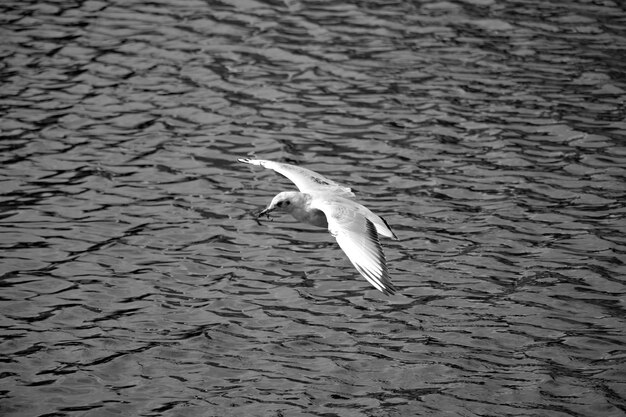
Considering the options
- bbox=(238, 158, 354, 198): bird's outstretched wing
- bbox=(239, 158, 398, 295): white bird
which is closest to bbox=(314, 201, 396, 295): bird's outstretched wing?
bbox=(239, 158, 398, 295): white bird

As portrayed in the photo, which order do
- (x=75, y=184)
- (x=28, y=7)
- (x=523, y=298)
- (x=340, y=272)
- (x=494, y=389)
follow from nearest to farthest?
(x=494, y=389)
(x=523, y=298)
(x=340, y=272)
(x=75, y=184)
(x=28, y=7)

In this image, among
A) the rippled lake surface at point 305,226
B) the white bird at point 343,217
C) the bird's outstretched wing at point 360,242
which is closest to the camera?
the bird's outstretched wing at point 360,242

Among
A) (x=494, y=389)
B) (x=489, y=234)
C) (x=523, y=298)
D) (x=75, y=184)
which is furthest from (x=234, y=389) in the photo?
(x=75, y=184)

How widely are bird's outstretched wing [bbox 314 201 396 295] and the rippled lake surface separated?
106 centimetres

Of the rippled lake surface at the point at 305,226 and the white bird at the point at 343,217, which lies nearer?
the white bird at the point at 343,217

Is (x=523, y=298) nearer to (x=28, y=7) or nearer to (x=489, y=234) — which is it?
(x=489, y=234)

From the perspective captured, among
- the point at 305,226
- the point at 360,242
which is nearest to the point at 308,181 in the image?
the point at 305,226

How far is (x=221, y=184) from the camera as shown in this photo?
13.5 metres

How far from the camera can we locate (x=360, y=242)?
9289mm

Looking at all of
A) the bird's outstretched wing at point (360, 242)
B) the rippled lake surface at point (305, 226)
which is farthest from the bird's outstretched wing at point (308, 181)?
the rippled lake surface at point (305, 226)

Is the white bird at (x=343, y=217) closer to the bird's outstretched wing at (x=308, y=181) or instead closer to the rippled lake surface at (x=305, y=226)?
the bird's outstretched wing at (x=308, y=181)

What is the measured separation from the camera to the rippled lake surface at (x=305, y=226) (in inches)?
368

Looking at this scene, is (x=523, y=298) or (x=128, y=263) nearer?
(x=523, y=298)

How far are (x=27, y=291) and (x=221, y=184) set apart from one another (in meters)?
3.45
